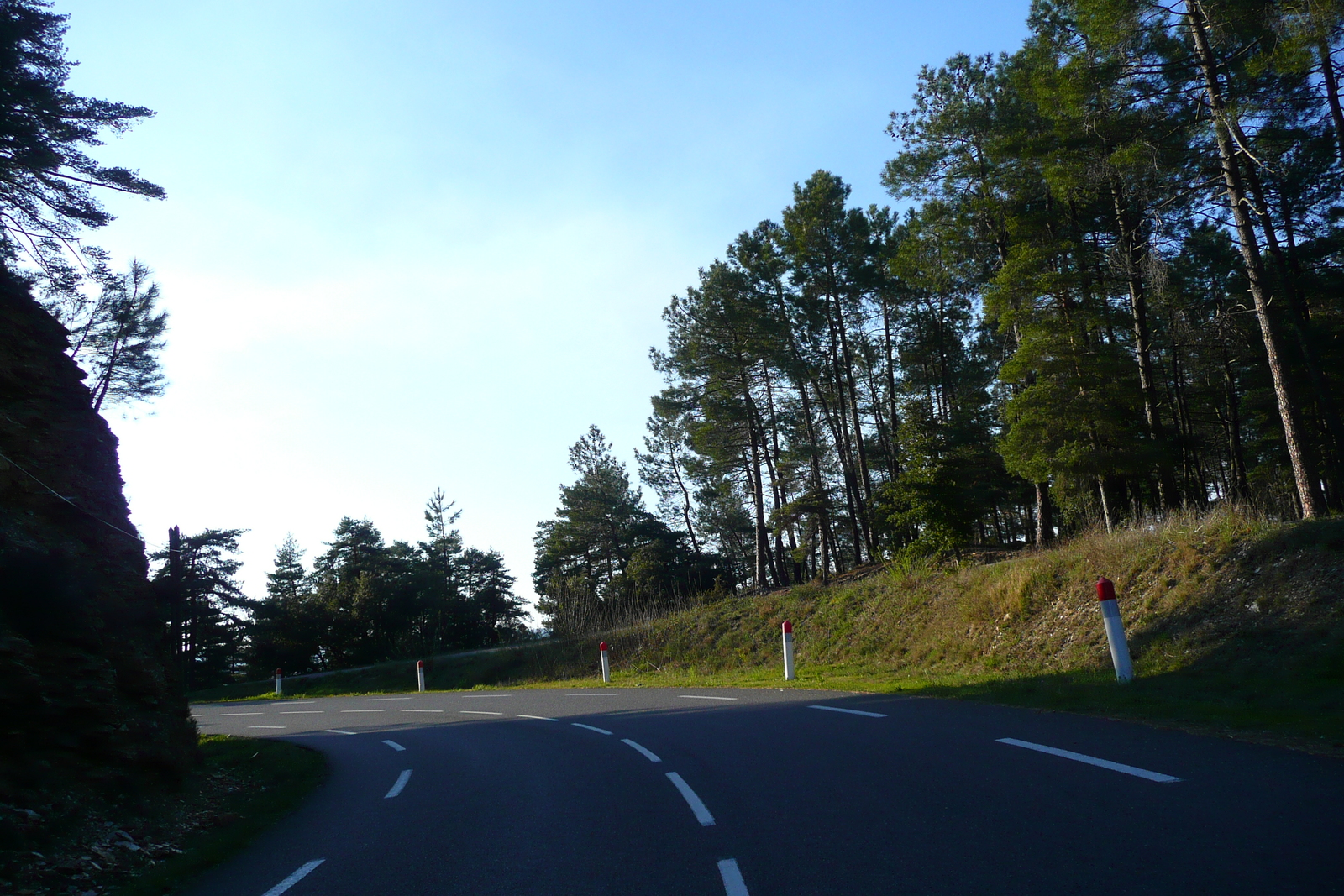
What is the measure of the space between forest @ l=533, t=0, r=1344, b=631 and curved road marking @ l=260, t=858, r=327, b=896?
50.2 feet

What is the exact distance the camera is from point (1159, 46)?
17.5 metres

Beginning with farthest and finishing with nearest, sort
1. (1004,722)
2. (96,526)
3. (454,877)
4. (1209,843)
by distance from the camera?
(96,526) < (1004,722) < (454,877) < (1209,843)

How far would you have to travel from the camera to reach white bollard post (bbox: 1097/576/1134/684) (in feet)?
35.2

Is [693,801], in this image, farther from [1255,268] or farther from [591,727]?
[1255,268]

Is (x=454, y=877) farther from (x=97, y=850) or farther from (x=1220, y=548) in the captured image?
(x=1220, y=548)

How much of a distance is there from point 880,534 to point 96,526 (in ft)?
101

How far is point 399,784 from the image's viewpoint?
10.8 m

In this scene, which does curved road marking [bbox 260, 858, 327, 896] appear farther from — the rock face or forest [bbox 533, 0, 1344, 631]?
forest [bbox 533, 0, 1344, 631]

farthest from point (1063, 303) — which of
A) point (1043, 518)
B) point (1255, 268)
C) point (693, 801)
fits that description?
point (693, 801)

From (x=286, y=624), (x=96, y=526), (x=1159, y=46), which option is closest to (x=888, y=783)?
(x=96, y=526)

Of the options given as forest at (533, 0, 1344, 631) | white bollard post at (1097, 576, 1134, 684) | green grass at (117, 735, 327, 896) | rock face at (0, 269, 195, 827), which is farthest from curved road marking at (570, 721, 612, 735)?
forest at (533, 0, 1344, 631)

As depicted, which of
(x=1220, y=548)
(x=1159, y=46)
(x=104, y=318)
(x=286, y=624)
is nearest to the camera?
(x=1220, y=548)

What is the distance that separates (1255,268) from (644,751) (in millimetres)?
13880

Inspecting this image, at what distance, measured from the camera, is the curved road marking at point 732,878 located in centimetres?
487
